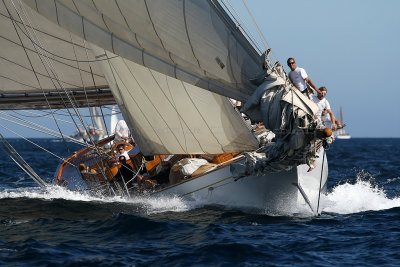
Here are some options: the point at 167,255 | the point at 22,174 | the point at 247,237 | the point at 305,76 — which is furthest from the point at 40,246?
the point at 22,174

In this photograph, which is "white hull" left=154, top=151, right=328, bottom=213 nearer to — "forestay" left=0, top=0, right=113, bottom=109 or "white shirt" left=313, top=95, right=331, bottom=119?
"white shirt" left=313, top=95, right=331, bottom=119

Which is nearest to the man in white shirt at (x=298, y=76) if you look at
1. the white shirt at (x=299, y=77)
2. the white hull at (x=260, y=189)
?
the white shirt at (x=299, y=77)

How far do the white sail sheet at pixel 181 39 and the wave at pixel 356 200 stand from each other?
486 centimetres

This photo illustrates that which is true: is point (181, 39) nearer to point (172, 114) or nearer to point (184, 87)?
point (184, 87)

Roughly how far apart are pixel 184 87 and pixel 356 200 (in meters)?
5.37

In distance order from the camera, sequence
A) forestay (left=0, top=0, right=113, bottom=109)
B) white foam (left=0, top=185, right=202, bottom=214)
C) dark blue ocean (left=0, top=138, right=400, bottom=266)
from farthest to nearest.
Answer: forestay (left=0, top=0, right=113, bottom=109) → white foam (left=0, top=185, right=202, bottom=214) → dark blue ocean (left=0, top=138, right=400, bottom=266)

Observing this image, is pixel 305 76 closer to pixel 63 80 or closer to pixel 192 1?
pixel 192 1

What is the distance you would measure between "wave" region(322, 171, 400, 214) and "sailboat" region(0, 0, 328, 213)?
1423mm

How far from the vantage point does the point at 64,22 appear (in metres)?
12.8

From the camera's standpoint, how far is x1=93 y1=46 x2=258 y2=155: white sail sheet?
12.9 meters

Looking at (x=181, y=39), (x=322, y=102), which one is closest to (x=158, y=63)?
(x=181, y=39)

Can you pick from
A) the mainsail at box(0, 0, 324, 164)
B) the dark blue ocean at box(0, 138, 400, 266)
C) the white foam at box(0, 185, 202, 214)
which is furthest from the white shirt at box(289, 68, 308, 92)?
the white foam at box(0, 185, 202, 214)

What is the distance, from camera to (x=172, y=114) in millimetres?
13594

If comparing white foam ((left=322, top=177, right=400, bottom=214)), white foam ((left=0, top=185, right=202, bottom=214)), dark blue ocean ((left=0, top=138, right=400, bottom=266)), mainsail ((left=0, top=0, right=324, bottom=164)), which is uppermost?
mainsail ((left=0, top=0, right=324, bottom=164))
